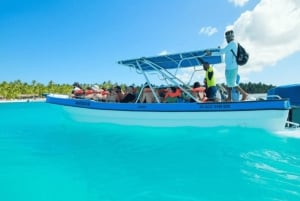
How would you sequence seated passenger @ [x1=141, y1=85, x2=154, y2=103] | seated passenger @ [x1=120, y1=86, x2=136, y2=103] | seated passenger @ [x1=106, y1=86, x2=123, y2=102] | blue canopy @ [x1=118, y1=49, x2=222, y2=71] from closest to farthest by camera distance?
blue canopy @ [x1=118, y1=49, x2=222, y2=71], seated passenger @ [x1=141, y1=85, x2=154, y2=103], seated passenger @ [x1=120, y1=86, x2=136, y2=103], seated passenger @ [x1=106, y1=86, x2=123, y2=102]

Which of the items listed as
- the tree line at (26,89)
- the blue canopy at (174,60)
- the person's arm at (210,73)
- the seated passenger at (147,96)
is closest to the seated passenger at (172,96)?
the seated passenger at (147,96)

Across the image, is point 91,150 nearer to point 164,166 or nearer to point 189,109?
point 164,166

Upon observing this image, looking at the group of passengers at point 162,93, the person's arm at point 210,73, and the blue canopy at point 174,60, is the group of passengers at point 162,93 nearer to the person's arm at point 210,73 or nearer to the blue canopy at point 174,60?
the person's arm at point 210,73

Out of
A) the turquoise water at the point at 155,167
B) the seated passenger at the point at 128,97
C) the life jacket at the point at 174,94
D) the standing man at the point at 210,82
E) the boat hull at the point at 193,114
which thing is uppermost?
the standing man at the point at 210,82

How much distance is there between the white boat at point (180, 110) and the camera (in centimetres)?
891

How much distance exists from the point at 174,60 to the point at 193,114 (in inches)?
99.8

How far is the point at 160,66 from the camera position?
12195mm

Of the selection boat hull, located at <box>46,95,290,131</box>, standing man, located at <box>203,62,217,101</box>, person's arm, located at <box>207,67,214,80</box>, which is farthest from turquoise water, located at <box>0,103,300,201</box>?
person's arm, located at <box>207,67,214,80</box>

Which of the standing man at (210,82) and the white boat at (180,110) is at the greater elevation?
the standing man at (210,82)

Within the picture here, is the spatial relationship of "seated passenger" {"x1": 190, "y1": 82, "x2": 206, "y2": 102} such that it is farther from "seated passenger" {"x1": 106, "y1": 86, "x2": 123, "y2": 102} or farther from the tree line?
the tree line

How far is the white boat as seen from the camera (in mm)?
8914

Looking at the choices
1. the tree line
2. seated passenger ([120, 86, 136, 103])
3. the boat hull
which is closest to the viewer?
the boat hull

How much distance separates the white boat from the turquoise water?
1.43 ft

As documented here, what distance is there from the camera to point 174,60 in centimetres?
1139
